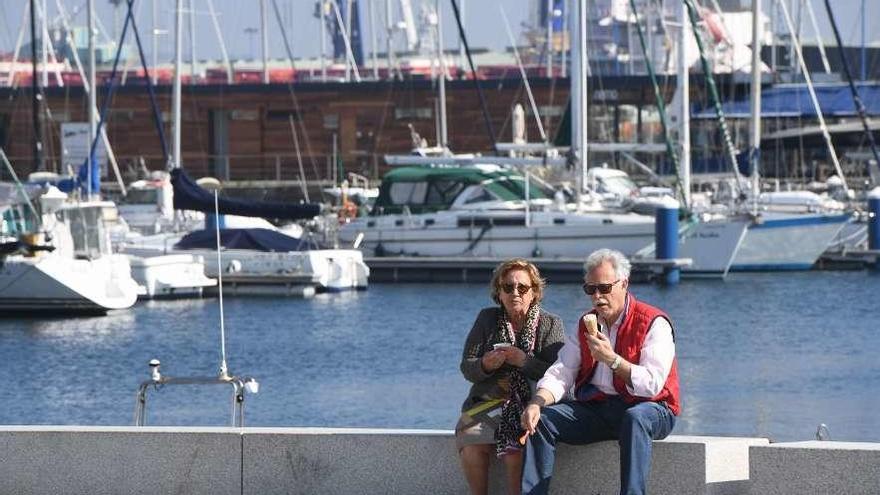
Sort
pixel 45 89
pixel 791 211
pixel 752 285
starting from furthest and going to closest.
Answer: pixel 45 89 → pixel 791 211 → pixel 752 285

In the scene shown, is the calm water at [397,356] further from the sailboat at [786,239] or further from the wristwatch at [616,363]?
the wristwatch at [616,363]

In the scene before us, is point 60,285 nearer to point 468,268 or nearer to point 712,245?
point 468,268

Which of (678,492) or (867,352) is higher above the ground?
(678,492)

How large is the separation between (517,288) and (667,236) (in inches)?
1211

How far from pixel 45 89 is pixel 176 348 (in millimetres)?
38733

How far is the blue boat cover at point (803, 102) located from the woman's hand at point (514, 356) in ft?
176

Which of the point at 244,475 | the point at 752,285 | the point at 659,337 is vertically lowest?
the point at 752,285

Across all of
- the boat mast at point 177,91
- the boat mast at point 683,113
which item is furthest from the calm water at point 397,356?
the boat mast at point 177,91

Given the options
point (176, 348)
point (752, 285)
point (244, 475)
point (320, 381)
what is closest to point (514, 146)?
point (752, 285)

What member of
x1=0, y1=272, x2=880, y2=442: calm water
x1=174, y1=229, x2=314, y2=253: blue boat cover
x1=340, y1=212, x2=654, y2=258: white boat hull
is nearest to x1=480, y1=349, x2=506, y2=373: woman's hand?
x1=0, y1=272, x2=880, y2=442: calm water

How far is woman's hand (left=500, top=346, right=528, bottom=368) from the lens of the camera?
9055mm

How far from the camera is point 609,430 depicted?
29.6ft

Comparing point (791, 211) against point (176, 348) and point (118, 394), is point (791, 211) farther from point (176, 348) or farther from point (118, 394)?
point (118, 394)

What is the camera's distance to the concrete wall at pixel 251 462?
30.9 feet
